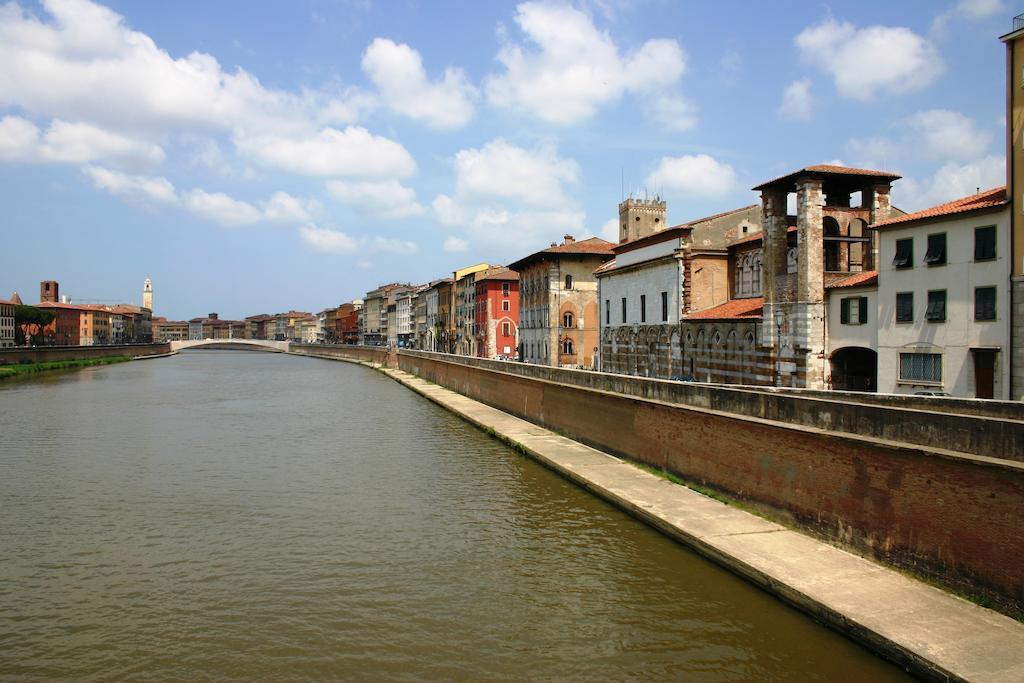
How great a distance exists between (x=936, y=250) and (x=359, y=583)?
1889cm

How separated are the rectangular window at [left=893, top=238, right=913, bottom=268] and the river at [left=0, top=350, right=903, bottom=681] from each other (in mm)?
12791

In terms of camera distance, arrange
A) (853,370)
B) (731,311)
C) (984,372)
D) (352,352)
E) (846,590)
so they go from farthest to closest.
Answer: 1. (352,352)
2. (731,311)
3. (853,370)
4. (984,372)
5. (846,590)

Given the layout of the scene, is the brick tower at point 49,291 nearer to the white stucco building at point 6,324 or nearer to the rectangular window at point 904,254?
the white stucco building at point 6,324

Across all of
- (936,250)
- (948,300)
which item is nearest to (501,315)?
(936,250)

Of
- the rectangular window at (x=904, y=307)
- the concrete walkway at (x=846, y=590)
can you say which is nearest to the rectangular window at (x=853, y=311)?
the rectangular window at (x=904, y=307)

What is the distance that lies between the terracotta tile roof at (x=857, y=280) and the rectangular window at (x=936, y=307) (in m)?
2.30

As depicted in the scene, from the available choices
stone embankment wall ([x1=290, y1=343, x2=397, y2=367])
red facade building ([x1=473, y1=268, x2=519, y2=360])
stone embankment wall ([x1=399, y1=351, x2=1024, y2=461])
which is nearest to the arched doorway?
stone embankment wall ([x1=399, y1=351, x2=1024, y2=461])

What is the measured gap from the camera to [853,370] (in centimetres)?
2589

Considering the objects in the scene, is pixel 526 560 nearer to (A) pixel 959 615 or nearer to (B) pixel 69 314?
(A) pixel 959 615

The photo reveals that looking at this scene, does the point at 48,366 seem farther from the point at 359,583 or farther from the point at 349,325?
the point at 349,325

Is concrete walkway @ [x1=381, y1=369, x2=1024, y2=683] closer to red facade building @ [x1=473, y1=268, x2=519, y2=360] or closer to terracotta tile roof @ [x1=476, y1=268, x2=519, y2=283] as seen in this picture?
red facade building @ [x1=473, y1=268, x2=519, y2=360]

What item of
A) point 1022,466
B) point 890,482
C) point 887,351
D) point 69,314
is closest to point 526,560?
point 890,482

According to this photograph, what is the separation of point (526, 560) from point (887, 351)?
15503mm

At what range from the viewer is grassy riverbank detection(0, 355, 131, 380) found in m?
66.0
